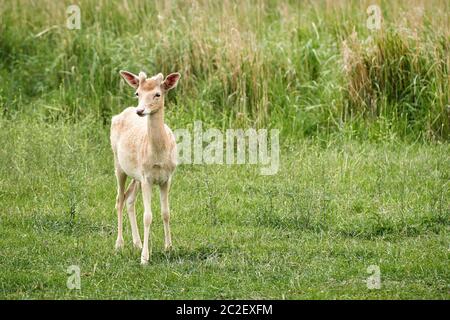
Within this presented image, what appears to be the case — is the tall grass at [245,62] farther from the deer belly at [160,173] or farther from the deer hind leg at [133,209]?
the deer belly at [160,173]

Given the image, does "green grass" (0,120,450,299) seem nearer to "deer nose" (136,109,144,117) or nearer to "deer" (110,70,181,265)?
"deer" (110,70,181,265)

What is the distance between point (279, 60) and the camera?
12.9 metres

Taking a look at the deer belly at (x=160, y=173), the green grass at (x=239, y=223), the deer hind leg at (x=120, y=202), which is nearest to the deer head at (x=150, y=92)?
the deer belly at (x=160, y=173)

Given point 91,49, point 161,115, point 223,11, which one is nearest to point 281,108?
point 223,11

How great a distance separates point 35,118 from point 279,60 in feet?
11.2

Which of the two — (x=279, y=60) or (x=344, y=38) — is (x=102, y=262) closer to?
(x=279, y=60)

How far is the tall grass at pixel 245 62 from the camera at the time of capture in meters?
12.1

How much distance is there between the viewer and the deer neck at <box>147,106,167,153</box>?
827cm

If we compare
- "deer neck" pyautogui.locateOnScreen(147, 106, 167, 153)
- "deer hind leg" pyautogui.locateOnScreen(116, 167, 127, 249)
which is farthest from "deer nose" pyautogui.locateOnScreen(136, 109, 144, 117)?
"deer hind leg" pyautogui.locateOnScreen(116, 167, 127, 249)

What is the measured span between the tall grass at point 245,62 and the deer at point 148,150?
330 centimetres

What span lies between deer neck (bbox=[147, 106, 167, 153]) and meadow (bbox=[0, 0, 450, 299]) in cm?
97

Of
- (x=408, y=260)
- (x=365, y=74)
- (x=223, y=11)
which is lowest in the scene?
(x=408, y=260)

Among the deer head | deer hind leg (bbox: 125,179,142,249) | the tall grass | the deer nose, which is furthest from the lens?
the tall grass

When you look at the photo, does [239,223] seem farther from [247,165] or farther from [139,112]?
[139,112]
